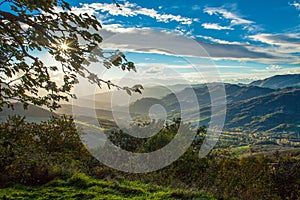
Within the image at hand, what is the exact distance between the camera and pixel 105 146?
2542cm

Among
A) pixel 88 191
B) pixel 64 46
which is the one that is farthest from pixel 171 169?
pixel 64 46

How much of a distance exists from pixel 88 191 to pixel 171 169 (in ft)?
27.8

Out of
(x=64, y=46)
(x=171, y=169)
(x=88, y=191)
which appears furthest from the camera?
(x=171, y=169)

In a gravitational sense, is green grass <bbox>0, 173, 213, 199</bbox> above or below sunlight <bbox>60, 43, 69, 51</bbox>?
below

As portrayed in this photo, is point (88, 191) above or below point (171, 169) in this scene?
above

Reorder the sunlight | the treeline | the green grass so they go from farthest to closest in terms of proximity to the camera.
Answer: the treeline, the green grass, the sunlight

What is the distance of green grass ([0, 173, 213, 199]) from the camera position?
1220 centimetres

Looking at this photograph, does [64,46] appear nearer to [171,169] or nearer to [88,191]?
[88,191]

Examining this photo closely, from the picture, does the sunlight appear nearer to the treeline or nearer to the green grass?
the treeline

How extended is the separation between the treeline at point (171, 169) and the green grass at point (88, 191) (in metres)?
0.95

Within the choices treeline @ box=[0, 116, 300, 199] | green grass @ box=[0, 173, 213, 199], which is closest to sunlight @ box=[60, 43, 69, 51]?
treeline @ box=[0, 116, 300, 199]

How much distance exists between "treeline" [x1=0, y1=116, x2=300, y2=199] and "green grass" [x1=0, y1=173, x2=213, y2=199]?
95cm

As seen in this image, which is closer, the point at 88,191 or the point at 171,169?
the point at 88,191

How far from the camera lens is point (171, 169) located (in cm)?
2009
